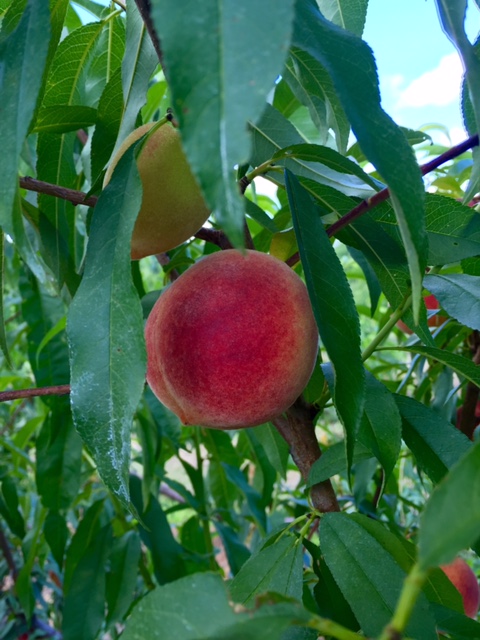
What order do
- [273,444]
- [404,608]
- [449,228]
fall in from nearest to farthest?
[404,608]
[449,228]
[273,444]

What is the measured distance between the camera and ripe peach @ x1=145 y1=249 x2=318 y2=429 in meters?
0.52

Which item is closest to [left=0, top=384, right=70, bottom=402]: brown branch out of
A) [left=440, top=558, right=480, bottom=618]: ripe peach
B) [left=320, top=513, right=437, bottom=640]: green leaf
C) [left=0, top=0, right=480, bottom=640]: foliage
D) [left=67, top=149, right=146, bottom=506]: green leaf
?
[left=0, top=0, right=480, bottom=640]: foliage

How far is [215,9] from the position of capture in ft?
0.87

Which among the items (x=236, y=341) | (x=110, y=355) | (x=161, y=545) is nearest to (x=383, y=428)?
(x=236, y=341)

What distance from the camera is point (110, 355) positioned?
43 cm

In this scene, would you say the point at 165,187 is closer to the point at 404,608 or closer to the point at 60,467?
the point at 404,608

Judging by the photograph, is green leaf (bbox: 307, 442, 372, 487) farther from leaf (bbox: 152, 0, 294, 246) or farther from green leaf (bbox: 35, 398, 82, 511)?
green leaf (bbox: 35, 398, 82, 511)

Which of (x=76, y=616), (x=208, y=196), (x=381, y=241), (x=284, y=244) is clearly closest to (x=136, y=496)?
(x=76, y=616)

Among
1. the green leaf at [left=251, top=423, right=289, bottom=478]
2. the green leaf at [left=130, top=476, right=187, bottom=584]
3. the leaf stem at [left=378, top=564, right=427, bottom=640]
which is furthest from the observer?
the green leaf at [left=130, top=476, right=187, bottom=584]

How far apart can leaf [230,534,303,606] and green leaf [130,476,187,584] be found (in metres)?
0.61

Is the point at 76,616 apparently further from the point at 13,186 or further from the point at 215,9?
the point at 215,9

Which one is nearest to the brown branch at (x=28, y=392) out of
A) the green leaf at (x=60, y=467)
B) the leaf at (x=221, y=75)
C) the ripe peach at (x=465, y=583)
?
the leaf at (x=221, y=75)

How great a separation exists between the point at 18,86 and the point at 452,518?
356mm

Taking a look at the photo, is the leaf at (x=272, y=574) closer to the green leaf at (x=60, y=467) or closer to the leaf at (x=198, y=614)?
the leaf at (x=198, y=614)
